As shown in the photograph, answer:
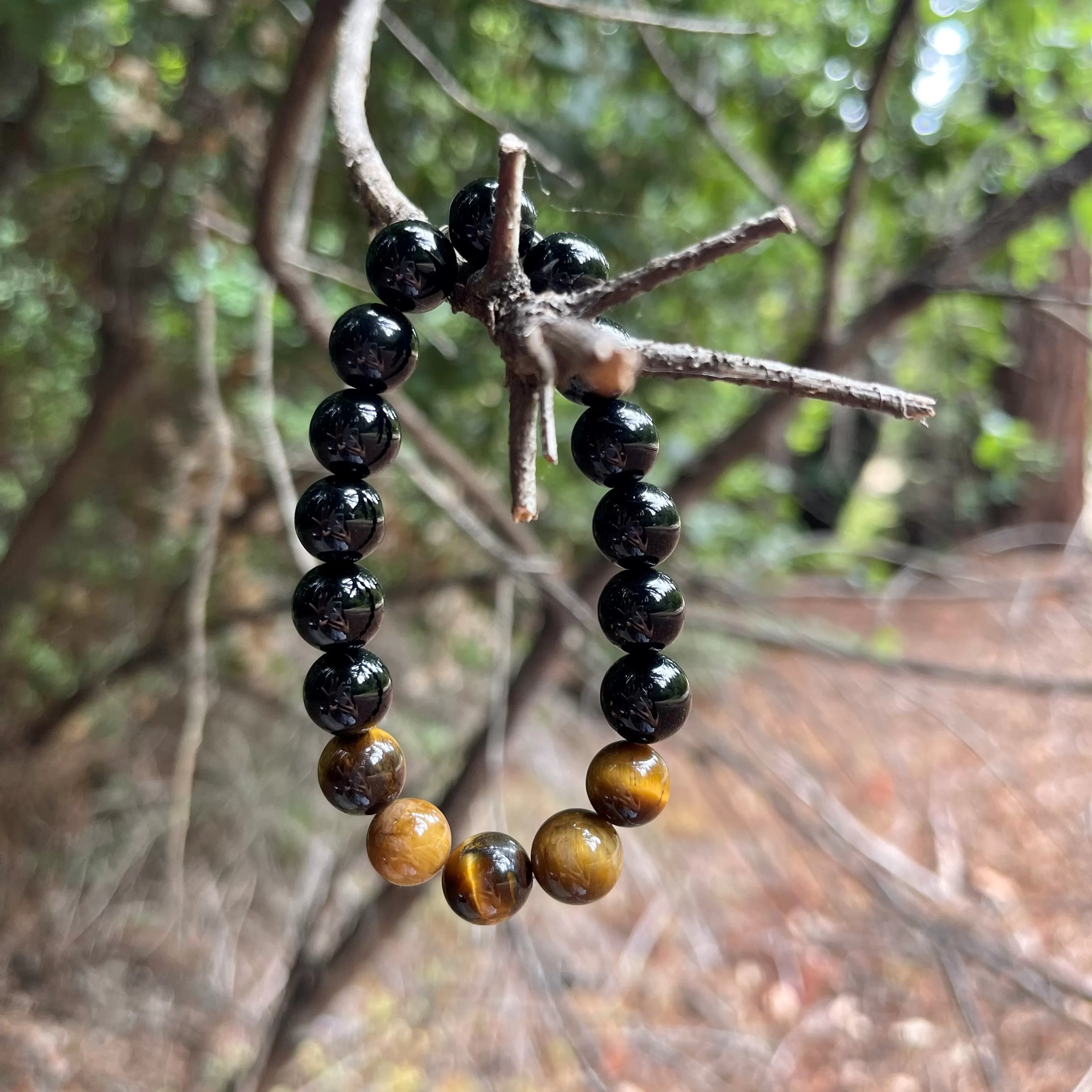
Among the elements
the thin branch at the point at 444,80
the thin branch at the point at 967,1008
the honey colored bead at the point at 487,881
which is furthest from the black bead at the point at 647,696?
the thin branch at the point at 967,1008

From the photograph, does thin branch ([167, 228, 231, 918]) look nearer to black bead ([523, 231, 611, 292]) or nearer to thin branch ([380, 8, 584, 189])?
thin branch ([380, 8, 584, 189])

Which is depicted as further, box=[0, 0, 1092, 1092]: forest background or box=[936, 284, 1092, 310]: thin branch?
box=[0, 0, 1092, 1092]: forest background

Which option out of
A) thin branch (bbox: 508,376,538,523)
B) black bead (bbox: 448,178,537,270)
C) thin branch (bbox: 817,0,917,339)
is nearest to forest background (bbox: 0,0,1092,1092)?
thin branch (bbox: 817,0,917,339)

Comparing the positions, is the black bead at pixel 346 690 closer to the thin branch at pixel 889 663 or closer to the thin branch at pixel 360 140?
the thin branch at pixel 360 140

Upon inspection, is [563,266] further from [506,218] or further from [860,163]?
[860,163]

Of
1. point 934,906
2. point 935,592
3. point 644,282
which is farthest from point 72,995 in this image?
point 935,592

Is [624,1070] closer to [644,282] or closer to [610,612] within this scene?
[610,612]

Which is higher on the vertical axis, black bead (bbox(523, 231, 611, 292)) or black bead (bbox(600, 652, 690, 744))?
black bead (bbox(523, 231, 611, 292))

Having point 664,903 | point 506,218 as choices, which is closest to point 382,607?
point 506,218
